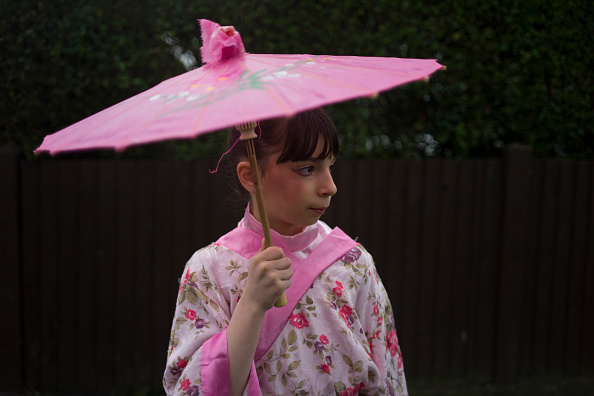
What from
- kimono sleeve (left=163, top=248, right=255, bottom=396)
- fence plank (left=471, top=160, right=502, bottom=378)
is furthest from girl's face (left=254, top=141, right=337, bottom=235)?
fence plank (left=471, top=160, right=502, bottom=378)

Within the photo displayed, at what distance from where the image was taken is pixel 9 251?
388cm

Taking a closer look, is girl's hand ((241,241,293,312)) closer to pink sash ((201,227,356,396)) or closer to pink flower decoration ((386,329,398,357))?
pink sash ((201,227,356,396))

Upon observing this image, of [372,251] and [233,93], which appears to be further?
[372,251]

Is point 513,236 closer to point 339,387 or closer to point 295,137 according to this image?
point 339,387

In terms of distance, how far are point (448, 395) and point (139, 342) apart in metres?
2.49

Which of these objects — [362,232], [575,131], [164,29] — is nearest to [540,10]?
[575,131]

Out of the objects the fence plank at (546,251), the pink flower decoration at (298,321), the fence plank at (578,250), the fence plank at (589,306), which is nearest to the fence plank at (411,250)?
the fence plank at (546,251)

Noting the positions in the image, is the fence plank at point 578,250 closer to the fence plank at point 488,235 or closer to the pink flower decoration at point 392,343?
the fence plank at point 488,235

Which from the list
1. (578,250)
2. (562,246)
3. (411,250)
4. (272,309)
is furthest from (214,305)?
(578,250)

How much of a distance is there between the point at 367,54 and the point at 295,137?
2.99 meters

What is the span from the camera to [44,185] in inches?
154

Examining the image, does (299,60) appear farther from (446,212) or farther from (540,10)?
(540,10)

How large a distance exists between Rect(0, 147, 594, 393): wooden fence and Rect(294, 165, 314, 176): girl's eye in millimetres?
2448

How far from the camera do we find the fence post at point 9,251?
3869 mm
